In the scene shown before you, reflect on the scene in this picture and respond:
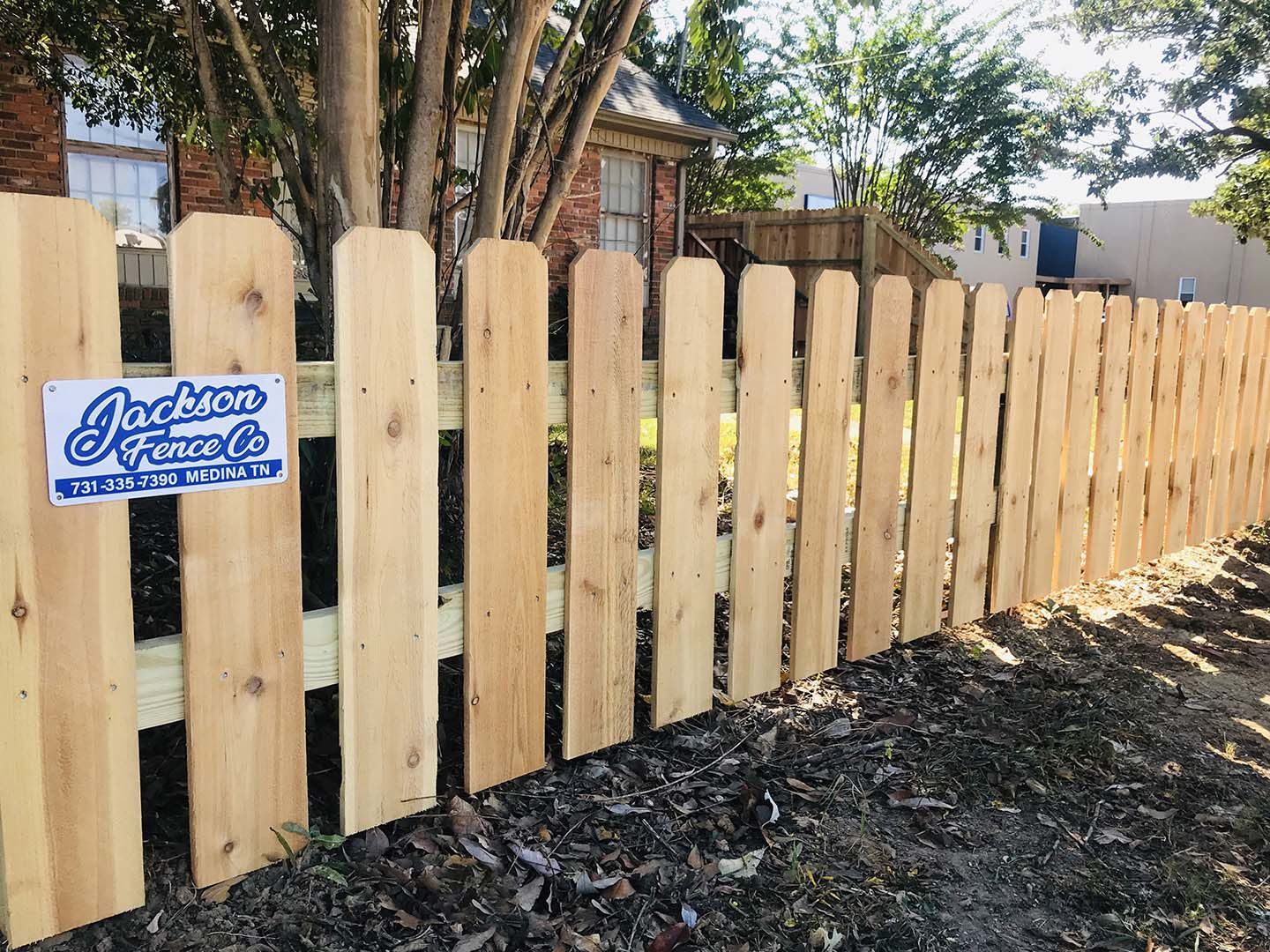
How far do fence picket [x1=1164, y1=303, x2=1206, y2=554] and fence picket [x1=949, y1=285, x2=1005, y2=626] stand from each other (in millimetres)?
1899

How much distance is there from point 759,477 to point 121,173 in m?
8.11

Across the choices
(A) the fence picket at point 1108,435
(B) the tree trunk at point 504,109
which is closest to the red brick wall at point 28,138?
(B) the tree trunk at point 504,109

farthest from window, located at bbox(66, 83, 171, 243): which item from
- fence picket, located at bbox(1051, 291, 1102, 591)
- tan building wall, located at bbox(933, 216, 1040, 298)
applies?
tan building wall, located at bbox(933, 216, 1040, 298)

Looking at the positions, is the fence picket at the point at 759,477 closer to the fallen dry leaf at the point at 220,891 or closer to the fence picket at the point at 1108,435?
the fallen dry leaf at the point at 220,891

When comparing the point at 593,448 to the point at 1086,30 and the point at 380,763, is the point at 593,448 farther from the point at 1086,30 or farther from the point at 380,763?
the point at 1086,30

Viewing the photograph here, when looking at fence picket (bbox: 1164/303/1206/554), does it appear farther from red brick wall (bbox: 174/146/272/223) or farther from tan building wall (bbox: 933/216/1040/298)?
tan building wall (bbox: 933/216/1040/298)

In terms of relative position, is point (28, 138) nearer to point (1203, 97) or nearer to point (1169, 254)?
point (1203, 97)

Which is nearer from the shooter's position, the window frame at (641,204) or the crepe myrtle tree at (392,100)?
the crepe myrtle tree at (392,100)

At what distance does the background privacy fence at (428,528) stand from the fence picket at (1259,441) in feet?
9.81

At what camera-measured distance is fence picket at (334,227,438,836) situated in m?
2.36

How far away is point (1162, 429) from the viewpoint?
548cm

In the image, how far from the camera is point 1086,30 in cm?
2270

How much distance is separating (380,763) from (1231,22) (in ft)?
78.8

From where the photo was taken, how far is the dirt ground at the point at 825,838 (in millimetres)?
2299
